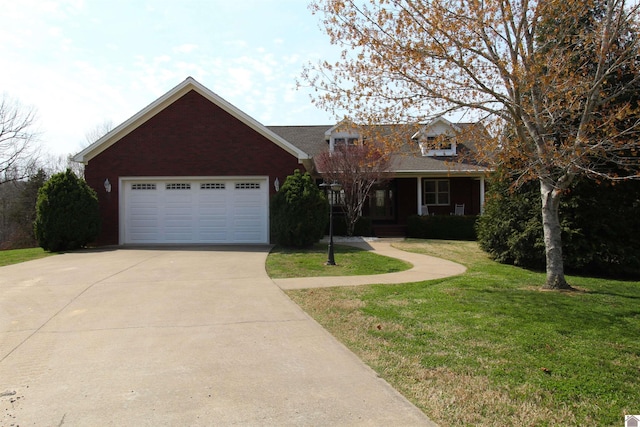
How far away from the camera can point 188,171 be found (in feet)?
54.9

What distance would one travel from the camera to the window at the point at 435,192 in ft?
75.6

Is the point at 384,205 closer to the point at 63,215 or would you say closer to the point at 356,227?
the point at 356,227

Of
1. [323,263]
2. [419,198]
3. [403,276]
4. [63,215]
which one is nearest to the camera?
[403,276]

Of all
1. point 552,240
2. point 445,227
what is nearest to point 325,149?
point 445,227

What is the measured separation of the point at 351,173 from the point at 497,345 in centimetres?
1374

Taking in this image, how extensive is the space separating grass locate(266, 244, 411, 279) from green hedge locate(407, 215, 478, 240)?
6175 mm

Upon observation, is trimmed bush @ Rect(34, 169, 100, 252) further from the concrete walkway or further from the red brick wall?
the concrete walkway

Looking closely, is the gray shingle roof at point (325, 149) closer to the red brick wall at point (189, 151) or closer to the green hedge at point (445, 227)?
the green hedge at point (445, 227)

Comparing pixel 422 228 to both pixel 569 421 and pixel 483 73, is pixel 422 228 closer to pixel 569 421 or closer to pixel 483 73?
pixel 483 73

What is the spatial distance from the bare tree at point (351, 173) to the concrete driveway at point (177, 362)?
1045 cm

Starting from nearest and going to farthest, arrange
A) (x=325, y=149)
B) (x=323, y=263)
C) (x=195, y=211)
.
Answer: (x=323, y=263) → (x=195, y=211) → (x=325, y=149)

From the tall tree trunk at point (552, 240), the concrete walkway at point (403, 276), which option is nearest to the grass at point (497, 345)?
the tall tree trunk at point (552, 240)

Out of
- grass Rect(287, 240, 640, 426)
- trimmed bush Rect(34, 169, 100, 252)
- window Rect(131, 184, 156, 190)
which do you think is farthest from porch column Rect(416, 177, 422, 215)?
trimmed bush Rect(34, 169, 100, 252)

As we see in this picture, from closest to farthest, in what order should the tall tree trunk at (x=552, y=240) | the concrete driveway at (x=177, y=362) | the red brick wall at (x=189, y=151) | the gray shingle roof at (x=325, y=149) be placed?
the concrete driveway at (x=177, y=362), the tall tree trunk at (x=552, y=240), the red brick wall at (x=189, y=151), the gray shingle roof at (x=325, y=149)
